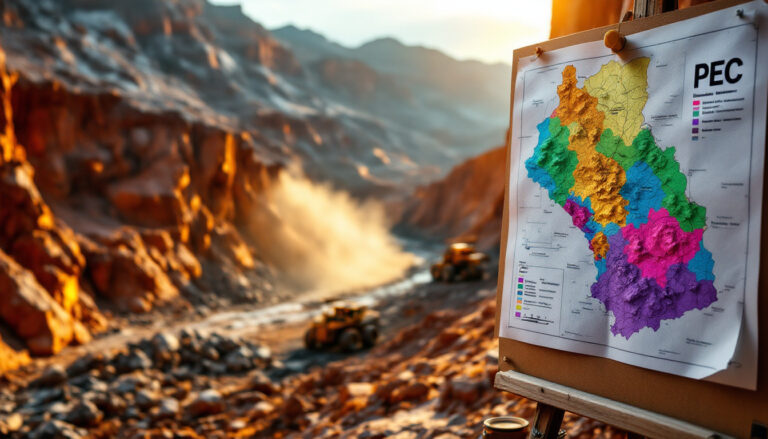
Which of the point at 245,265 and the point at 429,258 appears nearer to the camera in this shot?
the point at 245,265

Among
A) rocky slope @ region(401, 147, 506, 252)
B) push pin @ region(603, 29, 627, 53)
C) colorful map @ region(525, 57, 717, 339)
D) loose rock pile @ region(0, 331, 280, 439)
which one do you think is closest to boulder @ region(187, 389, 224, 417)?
loose rock pile @ region(0, 331, 280, 439)

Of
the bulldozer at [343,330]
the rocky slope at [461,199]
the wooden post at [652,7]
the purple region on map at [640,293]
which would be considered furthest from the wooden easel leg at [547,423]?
the rocky slope at [461,199]

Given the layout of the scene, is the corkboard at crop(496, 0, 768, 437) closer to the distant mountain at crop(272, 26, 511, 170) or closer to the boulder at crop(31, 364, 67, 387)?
the boulder at crop(31, 364, 67, 387)

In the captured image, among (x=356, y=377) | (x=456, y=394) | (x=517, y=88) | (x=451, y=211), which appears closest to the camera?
(x=517, y=88)

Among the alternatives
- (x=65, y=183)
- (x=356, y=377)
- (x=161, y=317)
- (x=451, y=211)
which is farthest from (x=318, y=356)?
(x=451, y=211)

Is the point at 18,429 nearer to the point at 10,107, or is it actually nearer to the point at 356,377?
the point at 356,377

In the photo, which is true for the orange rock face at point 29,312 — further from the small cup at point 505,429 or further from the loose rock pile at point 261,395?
the small cup at point 505,429

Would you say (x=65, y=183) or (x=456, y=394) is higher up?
(x=65, y=183)
